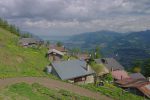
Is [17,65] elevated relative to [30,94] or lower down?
elevated

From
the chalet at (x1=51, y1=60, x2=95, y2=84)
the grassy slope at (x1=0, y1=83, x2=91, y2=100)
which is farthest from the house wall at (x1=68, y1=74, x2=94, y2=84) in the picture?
the grassy slope at (x1=0, y1=83, x2=91, y2=100)

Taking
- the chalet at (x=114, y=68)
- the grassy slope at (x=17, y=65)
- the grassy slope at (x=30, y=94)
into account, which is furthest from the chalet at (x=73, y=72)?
the chalet at (x=114, y=68)

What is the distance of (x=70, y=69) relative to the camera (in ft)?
226

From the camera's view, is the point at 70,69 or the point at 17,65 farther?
the point at 70,69

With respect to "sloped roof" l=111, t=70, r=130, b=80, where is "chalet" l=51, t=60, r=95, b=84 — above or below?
above

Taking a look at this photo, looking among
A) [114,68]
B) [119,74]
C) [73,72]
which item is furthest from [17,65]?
[114,68]

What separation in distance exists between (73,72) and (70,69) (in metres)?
1.08

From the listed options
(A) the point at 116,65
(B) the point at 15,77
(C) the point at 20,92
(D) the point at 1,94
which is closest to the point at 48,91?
(C) the point at 20,92

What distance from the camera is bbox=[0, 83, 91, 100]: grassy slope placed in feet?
121

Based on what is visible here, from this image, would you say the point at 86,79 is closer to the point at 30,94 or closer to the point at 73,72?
the point at 73,72

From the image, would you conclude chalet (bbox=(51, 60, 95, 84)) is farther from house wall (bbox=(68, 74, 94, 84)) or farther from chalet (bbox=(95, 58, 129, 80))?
chalet (bbox=(95, 58, 129, 80))

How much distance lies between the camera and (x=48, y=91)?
42.6 metres

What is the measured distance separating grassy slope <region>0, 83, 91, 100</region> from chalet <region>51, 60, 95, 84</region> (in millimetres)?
21027

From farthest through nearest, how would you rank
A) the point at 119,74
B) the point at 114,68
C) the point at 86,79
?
the point at 114,68, the point at 119,74, the point at 86,79
